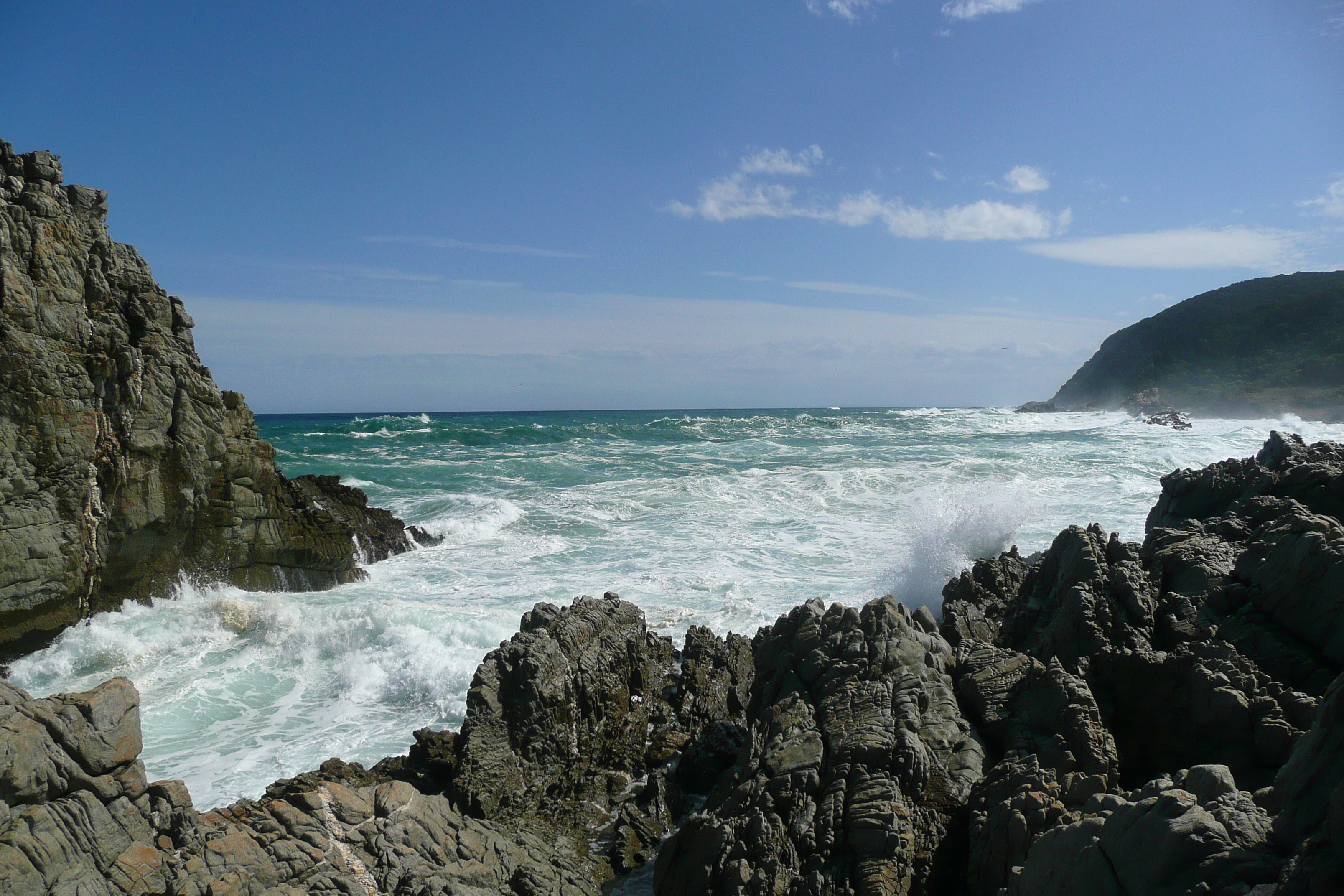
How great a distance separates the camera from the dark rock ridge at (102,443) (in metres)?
8.55

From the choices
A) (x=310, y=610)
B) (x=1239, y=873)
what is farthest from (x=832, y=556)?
(x=1239, y=873)

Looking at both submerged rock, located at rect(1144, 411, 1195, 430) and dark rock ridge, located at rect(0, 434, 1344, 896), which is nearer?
dark rock ridge, located at rect(0, 434, 1344, 896)

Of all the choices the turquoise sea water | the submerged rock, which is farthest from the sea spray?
the submerged rock

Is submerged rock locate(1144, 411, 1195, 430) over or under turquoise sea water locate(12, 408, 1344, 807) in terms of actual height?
over

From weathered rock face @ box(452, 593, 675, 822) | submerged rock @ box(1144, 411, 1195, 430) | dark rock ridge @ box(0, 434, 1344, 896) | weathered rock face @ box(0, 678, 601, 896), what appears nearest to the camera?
dark rock ridge @ box(0, 434, 1344, 896)

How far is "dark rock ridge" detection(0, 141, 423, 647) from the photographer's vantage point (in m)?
8.55

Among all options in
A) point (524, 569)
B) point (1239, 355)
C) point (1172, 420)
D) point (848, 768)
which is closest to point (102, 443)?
point (524, 569)

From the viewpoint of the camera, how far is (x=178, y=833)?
12.3 ft

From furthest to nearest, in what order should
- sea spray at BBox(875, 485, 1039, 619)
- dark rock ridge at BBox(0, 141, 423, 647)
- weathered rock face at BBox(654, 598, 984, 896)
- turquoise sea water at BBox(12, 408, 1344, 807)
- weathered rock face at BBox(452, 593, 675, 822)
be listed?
sea spray at BBox(875, 485, 1039, 619)
dark rock ridge at BBox(0, 141, 423, 647)
turquoise sea water at BBox(12, 408, 1344, 807)
weathered rock face at BBox(452, 593, 675, 822)
weathered rock face at BBox(654, 598, 984, 896)

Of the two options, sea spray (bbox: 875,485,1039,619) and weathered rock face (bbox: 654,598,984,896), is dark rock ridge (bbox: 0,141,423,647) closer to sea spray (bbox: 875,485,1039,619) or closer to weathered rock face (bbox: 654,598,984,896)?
weathered rock face (bbox: 654,598,984,896)

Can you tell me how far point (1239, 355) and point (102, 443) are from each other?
270 ft

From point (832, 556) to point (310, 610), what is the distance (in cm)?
899

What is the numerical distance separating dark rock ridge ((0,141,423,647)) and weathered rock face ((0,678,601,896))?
20.6 ft

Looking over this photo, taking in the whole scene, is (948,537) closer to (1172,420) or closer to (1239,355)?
(1172,420)
